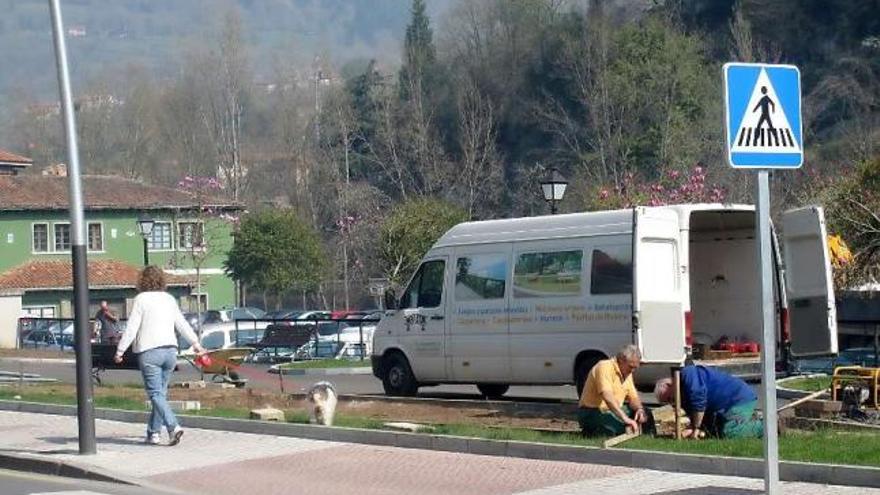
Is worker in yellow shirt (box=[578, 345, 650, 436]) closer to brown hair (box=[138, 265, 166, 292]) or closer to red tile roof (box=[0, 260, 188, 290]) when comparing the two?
brown hair (box=[138, 265, 166, 292])

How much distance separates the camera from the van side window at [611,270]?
19.1m

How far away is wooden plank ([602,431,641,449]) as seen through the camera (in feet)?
46.1

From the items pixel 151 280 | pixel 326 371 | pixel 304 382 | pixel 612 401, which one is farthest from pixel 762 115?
pixel 326 371

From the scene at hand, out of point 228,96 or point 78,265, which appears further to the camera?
point 228,96

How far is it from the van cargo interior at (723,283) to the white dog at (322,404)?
5.64 metres

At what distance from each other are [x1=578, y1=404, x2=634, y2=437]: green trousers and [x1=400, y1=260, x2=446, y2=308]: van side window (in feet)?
24.0

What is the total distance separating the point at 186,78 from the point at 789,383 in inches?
3567

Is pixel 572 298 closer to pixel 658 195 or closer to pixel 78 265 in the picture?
pixel 78 265

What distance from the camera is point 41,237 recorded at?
2876 inches

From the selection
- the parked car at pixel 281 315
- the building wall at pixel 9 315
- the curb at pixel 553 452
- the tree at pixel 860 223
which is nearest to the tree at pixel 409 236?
the parked car at pixel 281 315

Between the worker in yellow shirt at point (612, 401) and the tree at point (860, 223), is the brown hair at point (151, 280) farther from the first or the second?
the tree at point (860, 223)

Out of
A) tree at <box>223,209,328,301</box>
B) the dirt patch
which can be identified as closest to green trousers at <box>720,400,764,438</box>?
the dirt patch

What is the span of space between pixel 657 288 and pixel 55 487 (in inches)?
315

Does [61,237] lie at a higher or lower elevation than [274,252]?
higher
